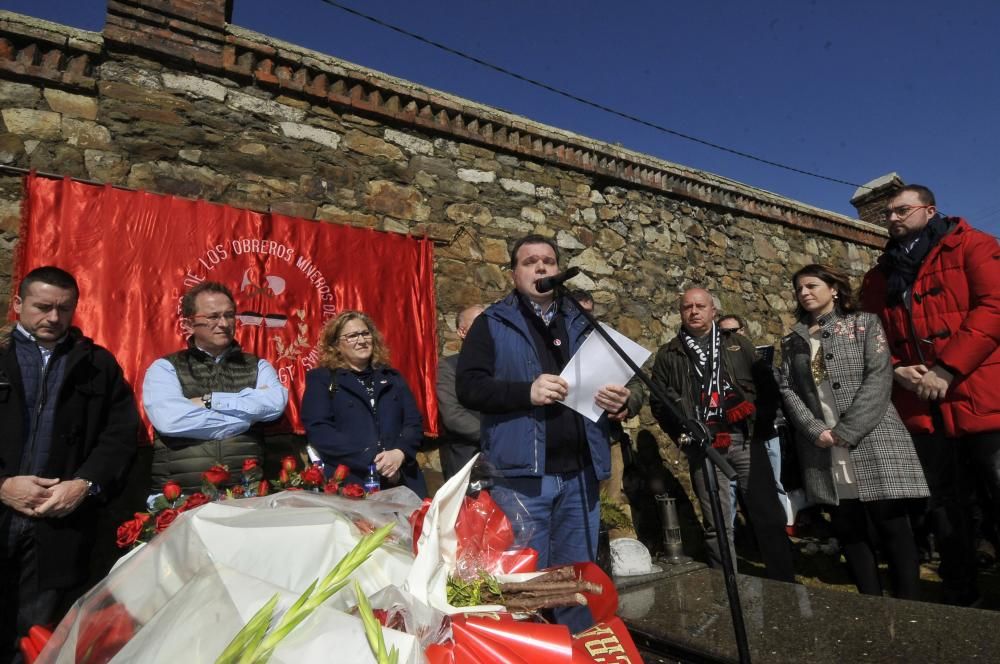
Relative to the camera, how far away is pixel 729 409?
348 cm

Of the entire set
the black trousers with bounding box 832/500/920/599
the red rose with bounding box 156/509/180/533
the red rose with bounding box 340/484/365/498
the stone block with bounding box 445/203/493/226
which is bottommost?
the black trousers with bounding box 832/500/920/599

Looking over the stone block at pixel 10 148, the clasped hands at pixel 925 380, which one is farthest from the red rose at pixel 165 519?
the stone block at pixel 10 148

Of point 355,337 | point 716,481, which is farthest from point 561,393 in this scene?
point 355,337

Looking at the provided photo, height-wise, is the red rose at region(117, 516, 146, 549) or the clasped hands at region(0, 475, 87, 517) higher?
the red rose at region(117, 516, 146, 549)

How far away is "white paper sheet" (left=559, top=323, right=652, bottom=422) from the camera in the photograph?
1.86 meters

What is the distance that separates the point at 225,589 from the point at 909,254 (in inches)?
126

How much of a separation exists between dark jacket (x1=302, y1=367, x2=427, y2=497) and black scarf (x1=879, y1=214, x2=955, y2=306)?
99.8 inches

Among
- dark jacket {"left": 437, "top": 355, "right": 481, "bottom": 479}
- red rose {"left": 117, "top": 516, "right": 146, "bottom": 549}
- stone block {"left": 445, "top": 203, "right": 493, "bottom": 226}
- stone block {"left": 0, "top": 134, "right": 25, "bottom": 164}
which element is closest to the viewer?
red rose {"left": 117, "top": 516, "right": 146, "bottom": 549}

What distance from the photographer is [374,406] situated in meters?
2.92

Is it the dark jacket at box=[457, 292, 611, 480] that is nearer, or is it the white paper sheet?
the white paper sheet

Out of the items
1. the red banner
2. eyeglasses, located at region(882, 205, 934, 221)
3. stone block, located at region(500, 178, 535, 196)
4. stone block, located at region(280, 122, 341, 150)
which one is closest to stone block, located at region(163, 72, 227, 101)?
stone block, located at region(280, 122, 341, 150)

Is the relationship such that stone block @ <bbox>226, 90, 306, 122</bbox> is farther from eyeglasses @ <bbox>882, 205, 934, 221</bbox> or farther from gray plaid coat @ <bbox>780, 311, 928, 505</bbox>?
eyeglasses @ <bbox>882, 205, 934, 221</bbox>

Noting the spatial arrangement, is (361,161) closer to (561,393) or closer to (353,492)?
(561,393)

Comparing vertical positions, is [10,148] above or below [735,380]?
above
